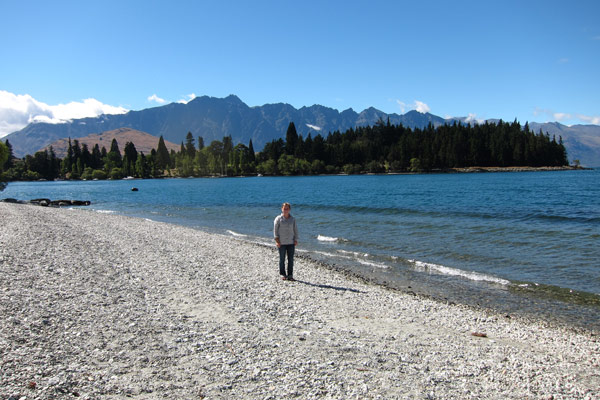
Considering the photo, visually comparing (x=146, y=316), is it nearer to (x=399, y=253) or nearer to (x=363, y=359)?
(x=363, y=359)

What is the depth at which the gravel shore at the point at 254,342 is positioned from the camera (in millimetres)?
7332

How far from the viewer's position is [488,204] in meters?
51.9

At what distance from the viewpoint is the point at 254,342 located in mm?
9359

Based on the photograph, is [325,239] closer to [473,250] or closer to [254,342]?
[473,250]

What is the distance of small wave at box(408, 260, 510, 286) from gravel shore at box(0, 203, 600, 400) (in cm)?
487

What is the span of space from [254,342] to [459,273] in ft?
44.3

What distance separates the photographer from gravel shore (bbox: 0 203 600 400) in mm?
7332

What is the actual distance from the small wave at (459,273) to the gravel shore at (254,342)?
16.0ft

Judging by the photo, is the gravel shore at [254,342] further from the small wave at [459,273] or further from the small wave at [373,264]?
the small wave at [459,273]

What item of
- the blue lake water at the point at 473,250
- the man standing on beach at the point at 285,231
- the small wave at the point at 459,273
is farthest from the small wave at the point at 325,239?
the man standing on beach at the point at 285,231

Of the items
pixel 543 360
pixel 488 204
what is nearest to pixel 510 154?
pixel 488 204

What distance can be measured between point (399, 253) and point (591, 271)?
956 centimetres

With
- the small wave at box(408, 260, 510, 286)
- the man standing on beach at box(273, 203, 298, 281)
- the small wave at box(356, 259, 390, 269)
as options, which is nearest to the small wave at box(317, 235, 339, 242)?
the small wave at box(356, 259, 390, 269)

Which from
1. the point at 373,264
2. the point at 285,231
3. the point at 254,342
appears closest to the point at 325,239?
the point at 373,264
